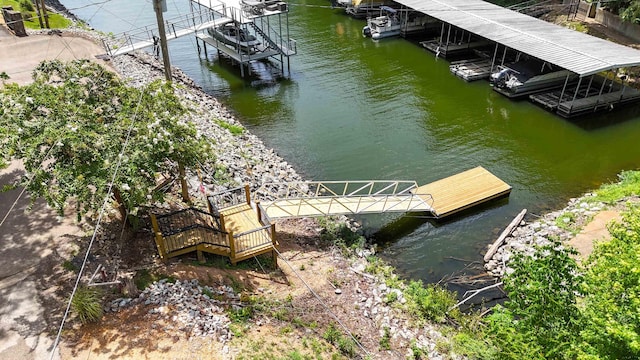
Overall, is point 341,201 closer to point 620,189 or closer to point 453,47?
point 620,189

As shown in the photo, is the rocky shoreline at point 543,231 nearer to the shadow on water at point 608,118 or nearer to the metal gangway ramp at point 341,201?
the metal gangway ramp at point 341,201

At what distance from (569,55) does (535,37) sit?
3.57 metres

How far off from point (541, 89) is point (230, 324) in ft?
87.1

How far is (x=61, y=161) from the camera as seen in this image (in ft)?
37.6

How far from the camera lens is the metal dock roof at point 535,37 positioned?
25.7m

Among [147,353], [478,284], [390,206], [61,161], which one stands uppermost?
[61,161]

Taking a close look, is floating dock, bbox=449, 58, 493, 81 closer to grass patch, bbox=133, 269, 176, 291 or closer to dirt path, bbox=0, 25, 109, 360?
grass patch, bbox=133, 269, 176, 291

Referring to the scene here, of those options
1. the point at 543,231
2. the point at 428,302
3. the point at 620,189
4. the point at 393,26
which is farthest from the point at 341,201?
the point at 393,26

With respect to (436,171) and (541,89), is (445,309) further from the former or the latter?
(541,89)

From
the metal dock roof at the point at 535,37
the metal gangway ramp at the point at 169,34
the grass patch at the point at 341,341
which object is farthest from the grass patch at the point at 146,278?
the metal dock roof at the point at 535,37

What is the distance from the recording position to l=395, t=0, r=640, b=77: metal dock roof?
25.7m

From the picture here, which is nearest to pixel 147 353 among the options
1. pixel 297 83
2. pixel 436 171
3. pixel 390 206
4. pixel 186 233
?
pixel 186 233

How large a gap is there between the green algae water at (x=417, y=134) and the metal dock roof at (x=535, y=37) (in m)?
3.22

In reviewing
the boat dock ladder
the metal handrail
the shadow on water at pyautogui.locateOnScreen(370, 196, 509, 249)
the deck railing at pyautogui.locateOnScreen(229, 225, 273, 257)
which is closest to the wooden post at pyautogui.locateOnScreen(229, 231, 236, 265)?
the boat dock ladder
